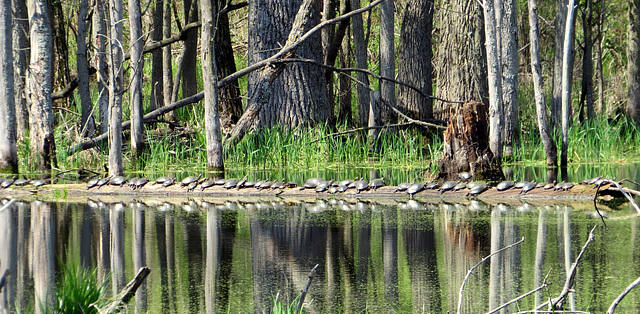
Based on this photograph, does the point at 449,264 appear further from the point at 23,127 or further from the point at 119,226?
the point at 23,127

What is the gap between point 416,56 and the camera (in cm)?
1496

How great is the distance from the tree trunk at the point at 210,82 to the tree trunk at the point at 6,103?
2718 mm

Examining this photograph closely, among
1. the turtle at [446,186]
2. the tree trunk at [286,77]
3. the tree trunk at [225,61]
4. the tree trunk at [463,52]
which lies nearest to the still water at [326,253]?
the turtle at [446,186]

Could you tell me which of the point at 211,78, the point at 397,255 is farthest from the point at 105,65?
the point at 397,255

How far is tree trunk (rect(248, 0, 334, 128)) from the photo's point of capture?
12820 mm

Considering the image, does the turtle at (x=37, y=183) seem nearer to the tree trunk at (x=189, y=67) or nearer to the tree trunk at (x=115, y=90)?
the tree trunk at (x=115, y=90)

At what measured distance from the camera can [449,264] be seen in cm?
528

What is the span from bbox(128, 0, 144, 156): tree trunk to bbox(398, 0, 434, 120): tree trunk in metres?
5.50

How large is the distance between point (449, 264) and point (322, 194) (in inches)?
151

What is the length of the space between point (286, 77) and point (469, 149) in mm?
4660

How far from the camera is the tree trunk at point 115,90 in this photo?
9.64 meters

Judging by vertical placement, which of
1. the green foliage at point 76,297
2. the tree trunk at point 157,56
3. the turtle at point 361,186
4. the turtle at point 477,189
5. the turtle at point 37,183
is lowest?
the green foliage at point 76,297

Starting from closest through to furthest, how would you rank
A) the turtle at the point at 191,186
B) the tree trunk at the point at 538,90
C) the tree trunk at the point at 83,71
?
the turtle at the point at 191,186, the tree trunk at the point at 538,90, the tree trunk at the point at 83,71

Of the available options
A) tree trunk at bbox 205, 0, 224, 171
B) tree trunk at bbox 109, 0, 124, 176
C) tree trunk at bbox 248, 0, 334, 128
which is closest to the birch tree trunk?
tree trunk at bbox 205, 0, 224, 171
